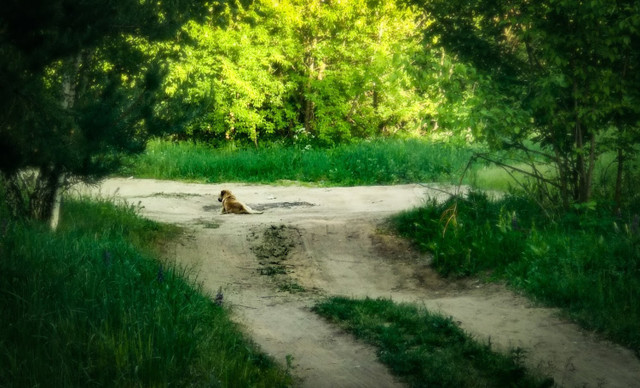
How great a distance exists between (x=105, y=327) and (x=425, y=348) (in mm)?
2676

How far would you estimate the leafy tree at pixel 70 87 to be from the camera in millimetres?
4824

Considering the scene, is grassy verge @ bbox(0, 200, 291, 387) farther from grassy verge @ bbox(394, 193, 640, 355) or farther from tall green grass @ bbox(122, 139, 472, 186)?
tall green grass @ bbox(122, 139, 472, 186)

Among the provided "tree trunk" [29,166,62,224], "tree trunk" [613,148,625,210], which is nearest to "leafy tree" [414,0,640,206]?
"tree trunk" [613,148,625,210]

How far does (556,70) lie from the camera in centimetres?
966

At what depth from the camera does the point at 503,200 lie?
1112 cm

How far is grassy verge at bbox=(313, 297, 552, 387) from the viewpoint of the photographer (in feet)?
18.3

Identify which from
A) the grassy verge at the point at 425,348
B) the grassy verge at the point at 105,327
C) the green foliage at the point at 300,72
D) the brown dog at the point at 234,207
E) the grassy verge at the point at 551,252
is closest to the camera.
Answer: the grassy verge at the point at 105,327

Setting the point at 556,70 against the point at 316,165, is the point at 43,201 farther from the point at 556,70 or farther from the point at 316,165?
the point at 316,165

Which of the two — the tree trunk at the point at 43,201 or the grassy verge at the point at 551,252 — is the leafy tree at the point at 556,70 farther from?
the tree trunk at the point at 43,201

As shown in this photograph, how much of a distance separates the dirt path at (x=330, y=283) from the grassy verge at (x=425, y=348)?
17 cm

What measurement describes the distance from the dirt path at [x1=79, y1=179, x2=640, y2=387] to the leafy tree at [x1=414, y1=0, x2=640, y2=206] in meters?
2.36

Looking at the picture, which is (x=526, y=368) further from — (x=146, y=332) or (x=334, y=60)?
(x=334, y=60)

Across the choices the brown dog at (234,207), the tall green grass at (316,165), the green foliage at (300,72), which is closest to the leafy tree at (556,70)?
the brown dog at (234,207)

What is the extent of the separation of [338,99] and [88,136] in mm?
17530
